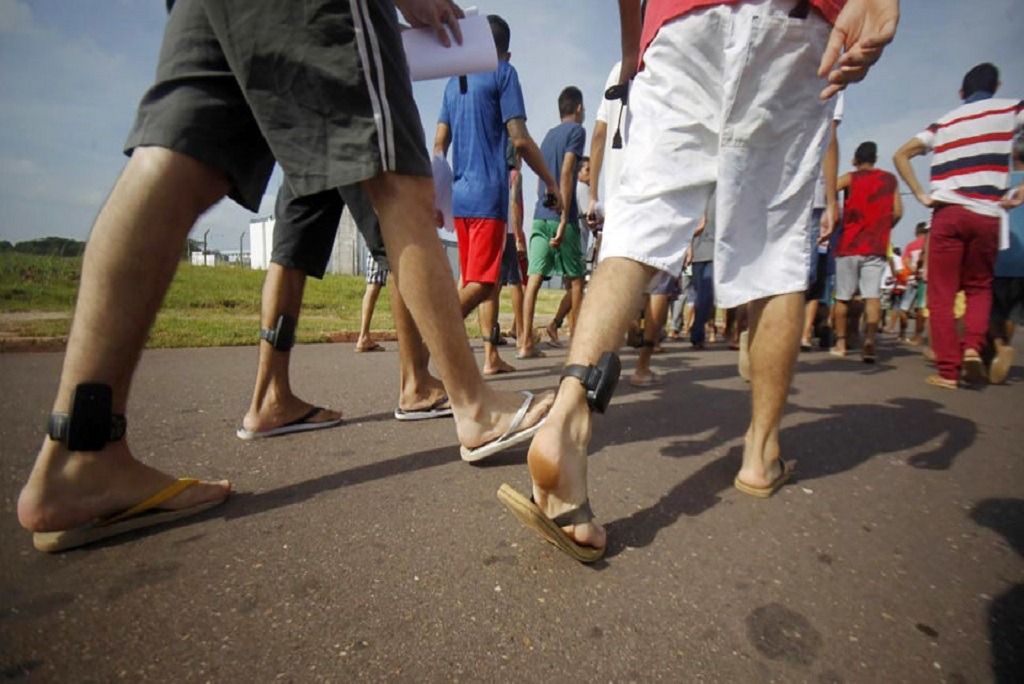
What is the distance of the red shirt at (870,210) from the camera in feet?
17.1

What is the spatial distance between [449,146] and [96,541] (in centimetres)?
290

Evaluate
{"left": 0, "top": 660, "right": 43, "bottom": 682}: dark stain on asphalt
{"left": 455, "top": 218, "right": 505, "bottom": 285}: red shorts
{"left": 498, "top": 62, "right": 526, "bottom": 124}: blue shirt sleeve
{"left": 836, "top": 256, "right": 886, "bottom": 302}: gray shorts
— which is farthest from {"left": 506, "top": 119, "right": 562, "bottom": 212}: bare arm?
{"left": 836, "top": 256, "right": 886, "bottom": 302}: gray shorts

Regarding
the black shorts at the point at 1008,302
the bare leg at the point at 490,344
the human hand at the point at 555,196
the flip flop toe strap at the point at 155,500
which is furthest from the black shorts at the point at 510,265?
the black shorts at the point at 1008,302

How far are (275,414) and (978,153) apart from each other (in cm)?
483

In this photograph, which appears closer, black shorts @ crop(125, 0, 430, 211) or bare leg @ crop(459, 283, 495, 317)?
black shorts @ crop(125, 0, 430, 211)

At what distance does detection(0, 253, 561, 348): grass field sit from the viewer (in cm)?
434

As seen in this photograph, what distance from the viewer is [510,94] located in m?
3.07

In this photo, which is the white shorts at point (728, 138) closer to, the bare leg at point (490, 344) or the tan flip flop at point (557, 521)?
the tan flip flop at point (557, 521)

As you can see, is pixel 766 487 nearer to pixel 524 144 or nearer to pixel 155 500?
pixel 155 500

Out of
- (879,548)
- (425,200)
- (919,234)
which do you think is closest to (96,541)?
(425,200)

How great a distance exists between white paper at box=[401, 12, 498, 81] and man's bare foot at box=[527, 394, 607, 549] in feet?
3.88

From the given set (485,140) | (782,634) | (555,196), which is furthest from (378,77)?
(555,196)

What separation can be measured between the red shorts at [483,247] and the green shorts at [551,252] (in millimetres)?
1582

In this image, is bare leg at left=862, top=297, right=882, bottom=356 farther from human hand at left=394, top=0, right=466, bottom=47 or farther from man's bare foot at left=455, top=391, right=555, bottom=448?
human hand at left=394, top=0, right=466, bottom=47
